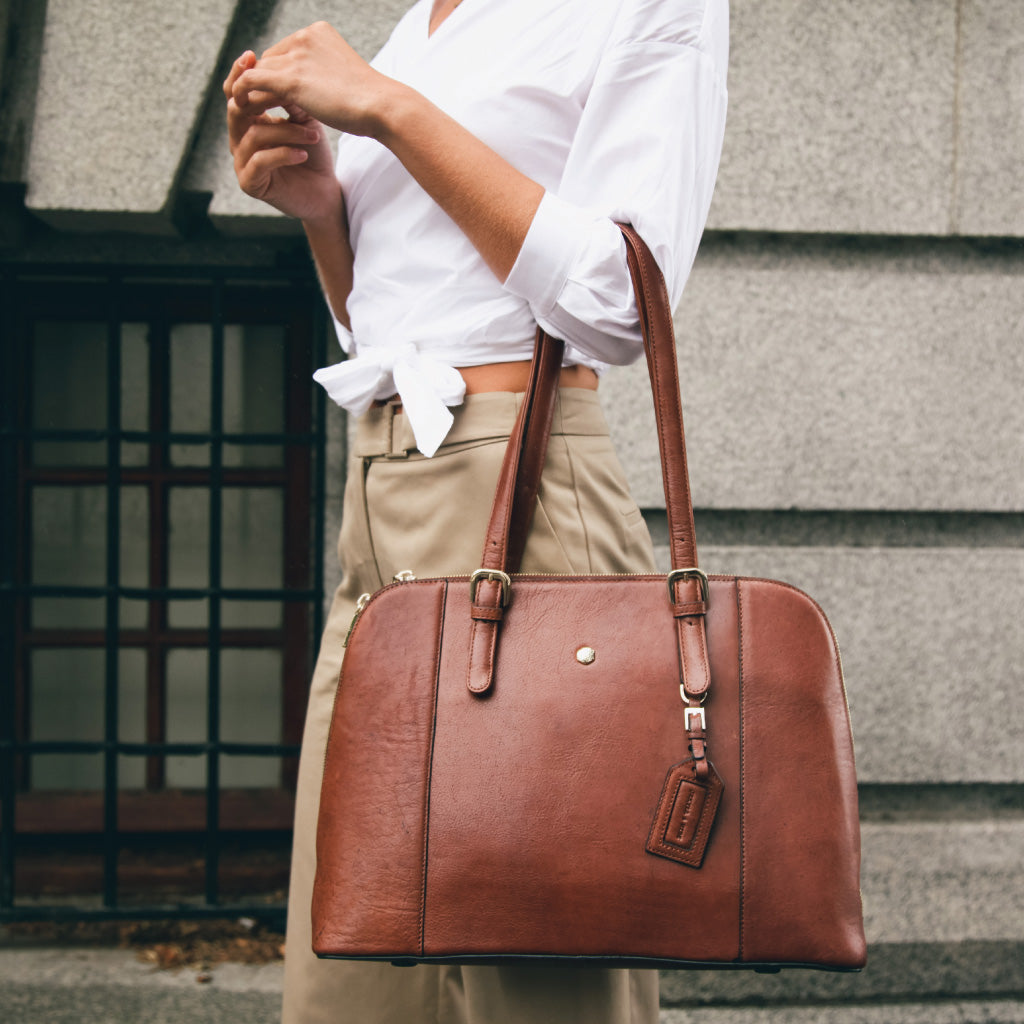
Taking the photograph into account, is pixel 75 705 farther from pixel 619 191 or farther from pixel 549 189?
pixel 619 191

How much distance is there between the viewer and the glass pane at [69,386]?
280 centimetres

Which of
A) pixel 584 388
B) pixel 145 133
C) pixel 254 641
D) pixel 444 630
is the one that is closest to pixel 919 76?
pixel 584 388

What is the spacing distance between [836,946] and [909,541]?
5.37 feet

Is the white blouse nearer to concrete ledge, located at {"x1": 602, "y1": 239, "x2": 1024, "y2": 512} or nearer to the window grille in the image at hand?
concrete ledge, located at {"x1": 602, "y1": 239, "x2": 1024, "y2": 512}

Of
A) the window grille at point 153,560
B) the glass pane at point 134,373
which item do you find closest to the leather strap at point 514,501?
the window grille at point 153,560

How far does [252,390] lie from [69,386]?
557 mm

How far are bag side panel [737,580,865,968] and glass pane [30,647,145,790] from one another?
8.11 feet

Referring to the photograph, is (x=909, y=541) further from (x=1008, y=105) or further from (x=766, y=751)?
(x=766, y=751)

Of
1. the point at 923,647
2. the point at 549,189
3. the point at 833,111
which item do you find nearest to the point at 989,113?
the point at 833,111

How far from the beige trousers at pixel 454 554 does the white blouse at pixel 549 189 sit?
0.22 feet

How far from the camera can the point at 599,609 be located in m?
1.02

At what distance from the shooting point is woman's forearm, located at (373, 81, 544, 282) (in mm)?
1056

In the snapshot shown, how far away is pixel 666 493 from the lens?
1.06 meters

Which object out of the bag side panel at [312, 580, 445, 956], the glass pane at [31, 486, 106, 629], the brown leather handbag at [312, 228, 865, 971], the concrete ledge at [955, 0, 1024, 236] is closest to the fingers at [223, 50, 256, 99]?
the brown leather handbag at [312, 228, 865, 971]
